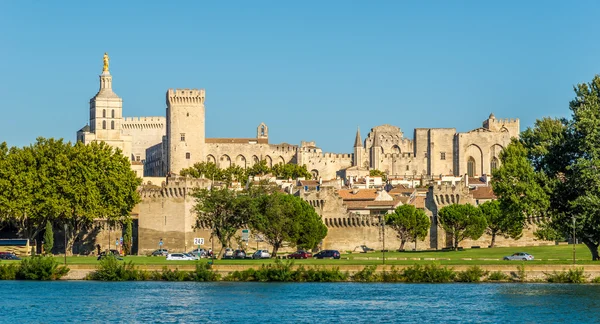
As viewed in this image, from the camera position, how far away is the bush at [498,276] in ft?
211

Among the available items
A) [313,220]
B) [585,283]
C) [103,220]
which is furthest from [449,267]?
[103,220]

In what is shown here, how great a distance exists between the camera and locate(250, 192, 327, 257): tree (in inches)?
3317

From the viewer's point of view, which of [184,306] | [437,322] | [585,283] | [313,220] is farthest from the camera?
[313,220]

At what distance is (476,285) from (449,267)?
2.03 metres

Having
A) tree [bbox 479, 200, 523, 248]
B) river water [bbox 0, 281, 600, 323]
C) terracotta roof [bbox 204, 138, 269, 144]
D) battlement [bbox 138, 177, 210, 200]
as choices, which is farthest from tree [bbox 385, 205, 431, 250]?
terracotta roof [bbox 204, 138, 269, 144]

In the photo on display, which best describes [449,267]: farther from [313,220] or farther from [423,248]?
[423,248]

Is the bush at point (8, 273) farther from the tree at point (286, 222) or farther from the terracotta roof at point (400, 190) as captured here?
the terracotta roof at point (400, 190)

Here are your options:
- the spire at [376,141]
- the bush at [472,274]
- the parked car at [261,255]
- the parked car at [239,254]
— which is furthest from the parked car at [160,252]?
the spire at [376,141]

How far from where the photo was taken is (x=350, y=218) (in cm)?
9856

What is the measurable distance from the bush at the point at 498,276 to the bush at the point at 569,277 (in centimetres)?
209

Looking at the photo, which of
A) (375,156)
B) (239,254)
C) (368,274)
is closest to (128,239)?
(239,254)

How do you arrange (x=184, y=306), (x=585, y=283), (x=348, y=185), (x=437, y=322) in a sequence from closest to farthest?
(x=437, y=322) → (x=184, y=306) → (x=585, y=283) → (x=348, y=185)

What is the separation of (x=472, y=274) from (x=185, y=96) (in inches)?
3735

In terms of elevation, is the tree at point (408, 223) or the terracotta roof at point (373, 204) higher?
the terracotta roof at point (373, 204)
